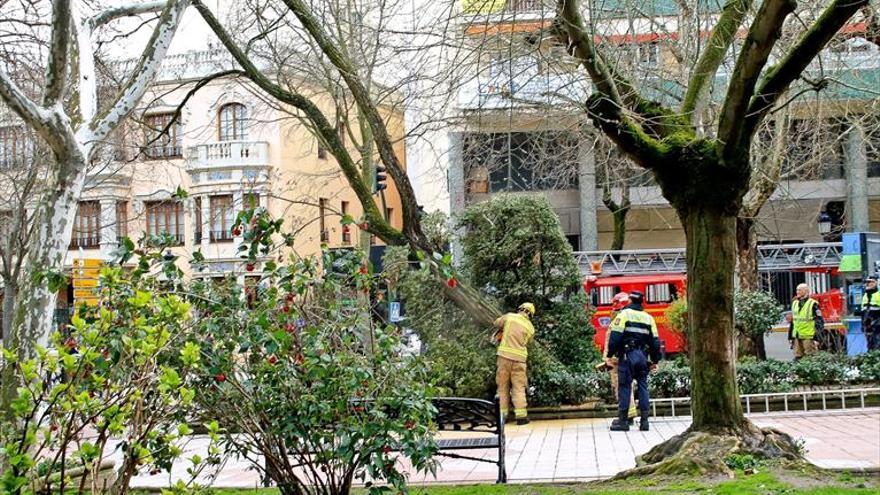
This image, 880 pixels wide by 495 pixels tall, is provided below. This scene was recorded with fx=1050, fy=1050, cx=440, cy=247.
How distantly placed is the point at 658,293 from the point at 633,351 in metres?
13.1

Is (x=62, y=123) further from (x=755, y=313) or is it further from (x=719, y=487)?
(x=755, y=313)

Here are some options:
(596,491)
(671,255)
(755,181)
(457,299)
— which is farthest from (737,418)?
(671,255)

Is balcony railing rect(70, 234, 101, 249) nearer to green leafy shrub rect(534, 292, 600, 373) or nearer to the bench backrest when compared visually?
green leafy shrub rect(534, 292, 600, 373)

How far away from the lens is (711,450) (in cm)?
928

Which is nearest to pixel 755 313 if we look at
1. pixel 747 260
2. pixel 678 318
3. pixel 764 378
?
pixel 678 318

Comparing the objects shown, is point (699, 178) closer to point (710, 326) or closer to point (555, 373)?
point (710, 326)

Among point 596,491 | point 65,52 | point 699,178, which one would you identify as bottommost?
point 596,491

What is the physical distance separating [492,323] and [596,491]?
751 centimetres

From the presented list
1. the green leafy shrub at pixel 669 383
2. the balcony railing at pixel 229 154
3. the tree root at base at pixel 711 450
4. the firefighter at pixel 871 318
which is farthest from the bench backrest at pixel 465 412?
the balcony railing at pixel 229 154

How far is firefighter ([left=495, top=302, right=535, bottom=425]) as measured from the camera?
1462 centimetres

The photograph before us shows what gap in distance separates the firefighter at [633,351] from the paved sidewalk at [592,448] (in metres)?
0.36

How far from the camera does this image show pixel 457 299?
54.0ft

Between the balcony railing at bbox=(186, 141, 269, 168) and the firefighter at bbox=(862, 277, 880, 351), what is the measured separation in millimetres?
23163

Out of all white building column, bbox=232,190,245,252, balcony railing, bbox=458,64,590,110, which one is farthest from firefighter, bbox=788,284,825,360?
white building column, bbox=232,190,245,252
